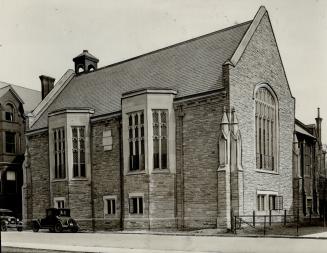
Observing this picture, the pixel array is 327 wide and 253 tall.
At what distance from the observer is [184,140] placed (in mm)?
24828

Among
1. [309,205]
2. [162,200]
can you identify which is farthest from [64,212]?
[309,205]

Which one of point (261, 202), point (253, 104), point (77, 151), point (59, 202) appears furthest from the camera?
point (59, 202)

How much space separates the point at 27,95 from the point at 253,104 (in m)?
28.4

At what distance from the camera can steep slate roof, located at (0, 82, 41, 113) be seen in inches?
1753

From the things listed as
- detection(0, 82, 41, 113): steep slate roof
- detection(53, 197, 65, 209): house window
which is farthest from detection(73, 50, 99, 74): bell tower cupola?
detection(53, 197, 65, 209): house window

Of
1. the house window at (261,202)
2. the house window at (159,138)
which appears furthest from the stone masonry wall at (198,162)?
the house window at (261,202)

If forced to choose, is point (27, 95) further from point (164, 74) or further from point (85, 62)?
point (164, 74)

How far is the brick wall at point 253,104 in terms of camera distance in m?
24.0

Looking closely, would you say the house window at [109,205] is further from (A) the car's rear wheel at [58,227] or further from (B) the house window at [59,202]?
(B) the house window at [59,202]

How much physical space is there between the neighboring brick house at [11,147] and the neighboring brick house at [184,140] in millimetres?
10296

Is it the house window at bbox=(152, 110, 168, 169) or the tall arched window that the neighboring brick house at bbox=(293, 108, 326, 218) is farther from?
the house window at bbox=(152, 110, 168, 169)

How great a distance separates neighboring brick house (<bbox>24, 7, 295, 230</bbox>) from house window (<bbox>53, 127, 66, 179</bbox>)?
7 centimetres

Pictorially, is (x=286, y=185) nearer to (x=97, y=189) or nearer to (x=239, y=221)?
(x=239, y=221)

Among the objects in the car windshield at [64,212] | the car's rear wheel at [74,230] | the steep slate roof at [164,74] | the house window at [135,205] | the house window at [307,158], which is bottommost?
the car's rear wheel at [74,230]
